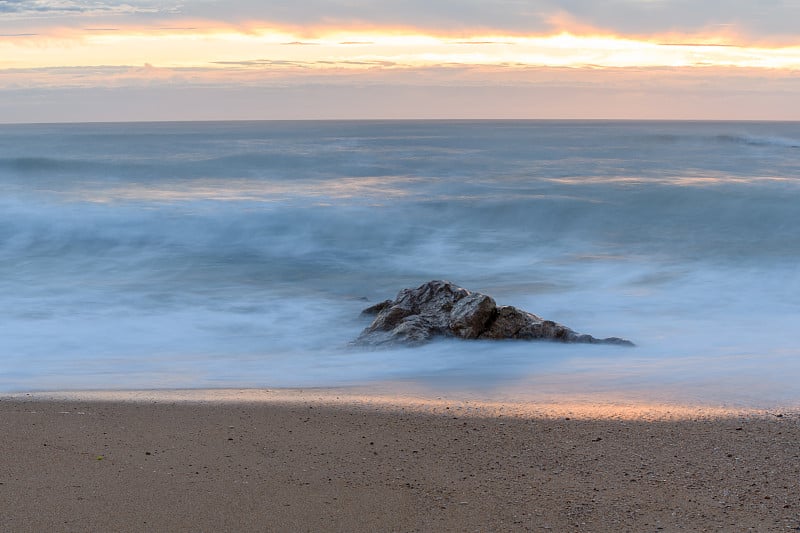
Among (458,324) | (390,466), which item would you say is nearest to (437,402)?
(390,466)

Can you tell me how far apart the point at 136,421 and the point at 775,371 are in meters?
4.45

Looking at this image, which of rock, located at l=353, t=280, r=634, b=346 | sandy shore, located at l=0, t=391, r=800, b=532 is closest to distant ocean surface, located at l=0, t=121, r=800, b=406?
rock, located at l=353, t=280, r=634, b=346

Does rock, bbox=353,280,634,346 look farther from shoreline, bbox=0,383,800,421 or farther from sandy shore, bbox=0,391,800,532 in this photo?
sandy shore, bbox=0,391,800,532

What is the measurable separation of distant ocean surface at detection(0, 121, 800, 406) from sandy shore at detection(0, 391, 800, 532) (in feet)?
2.72

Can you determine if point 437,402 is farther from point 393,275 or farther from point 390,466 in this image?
point 393,275

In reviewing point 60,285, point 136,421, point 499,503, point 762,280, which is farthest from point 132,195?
point 499,503

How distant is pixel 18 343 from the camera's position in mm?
7484

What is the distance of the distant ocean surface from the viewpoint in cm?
630

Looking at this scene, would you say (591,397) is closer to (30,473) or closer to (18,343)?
(30,473)

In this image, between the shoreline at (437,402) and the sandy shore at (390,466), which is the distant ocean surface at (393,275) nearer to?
the shoreline at (437,402)

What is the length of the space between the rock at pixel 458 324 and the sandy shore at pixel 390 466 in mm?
1858

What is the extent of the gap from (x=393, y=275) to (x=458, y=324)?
4986 mm

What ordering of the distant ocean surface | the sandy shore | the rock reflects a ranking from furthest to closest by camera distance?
the rock, the distant ocean surface, the sandy shore

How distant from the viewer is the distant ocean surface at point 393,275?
6305 millimetres
